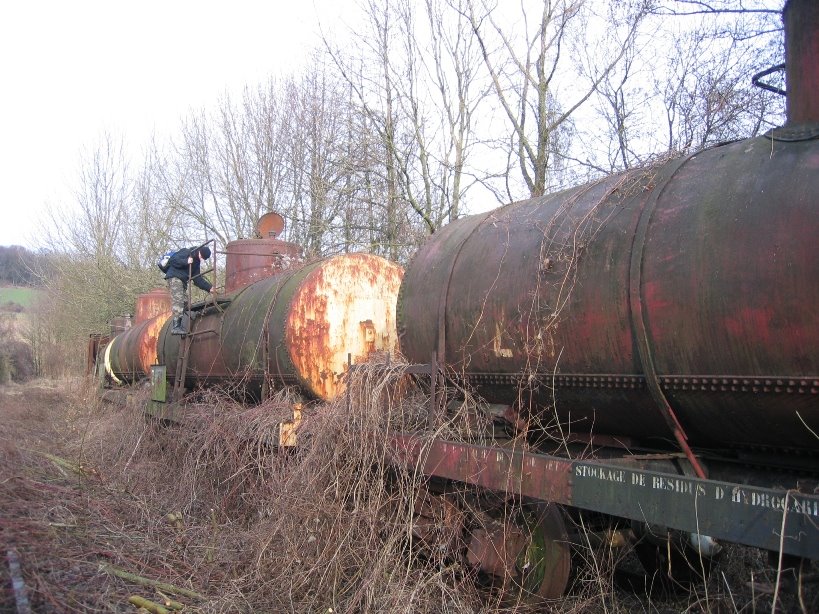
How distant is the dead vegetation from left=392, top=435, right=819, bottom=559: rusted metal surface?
14.6 inches

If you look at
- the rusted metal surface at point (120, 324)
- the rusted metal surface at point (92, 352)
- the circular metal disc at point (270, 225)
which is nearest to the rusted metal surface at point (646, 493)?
the circular metal disc at point (270, 225)

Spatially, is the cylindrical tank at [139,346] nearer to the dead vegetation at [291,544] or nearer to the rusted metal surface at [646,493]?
the dead vegetation at [291,544]

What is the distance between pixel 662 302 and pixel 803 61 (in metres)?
1.43

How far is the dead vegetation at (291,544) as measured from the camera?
4.54 meters

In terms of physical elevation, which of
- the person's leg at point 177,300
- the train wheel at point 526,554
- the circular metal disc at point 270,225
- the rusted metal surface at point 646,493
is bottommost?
the train wheel at point 526,554

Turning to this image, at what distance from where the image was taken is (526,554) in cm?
468

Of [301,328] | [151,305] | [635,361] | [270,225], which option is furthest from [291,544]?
[151,305]

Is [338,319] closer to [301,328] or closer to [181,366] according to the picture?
[301,328]

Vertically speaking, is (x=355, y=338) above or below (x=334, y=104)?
below

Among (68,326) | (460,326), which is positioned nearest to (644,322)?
(460,326)

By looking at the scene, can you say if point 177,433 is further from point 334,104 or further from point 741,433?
point 334,104

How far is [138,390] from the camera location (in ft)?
41.6

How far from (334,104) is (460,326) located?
19.7 metres

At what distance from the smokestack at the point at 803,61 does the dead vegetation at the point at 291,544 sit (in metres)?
2.34
